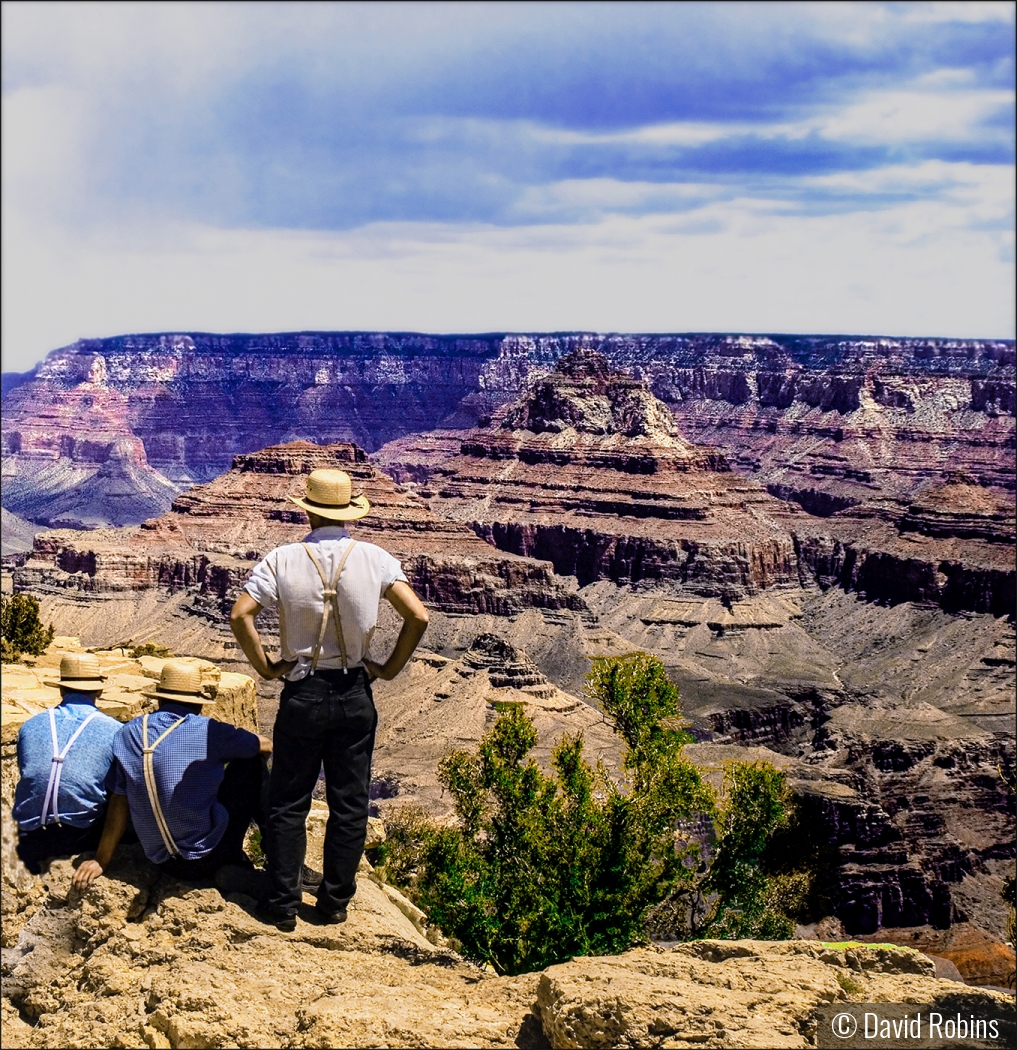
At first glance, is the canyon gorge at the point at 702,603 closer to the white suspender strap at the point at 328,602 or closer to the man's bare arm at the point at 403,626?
the man's bare arm at the point at 403,626

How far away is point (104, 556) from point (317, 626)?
112651mm

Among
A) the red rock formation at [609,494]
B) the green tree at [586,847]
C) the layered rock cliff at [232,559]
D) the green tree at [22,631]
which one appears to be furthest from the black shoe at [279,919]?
the red rock formation at [609,494]

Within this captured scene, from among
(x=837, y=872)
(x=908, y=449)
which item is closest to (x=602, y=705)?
(x=837, y=872)

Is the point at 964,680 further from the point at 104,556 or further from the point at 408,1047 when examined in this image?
the point at 408,1047

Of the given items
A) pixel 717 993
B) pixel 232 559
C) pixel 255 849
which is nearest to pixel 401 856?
pixel 255 849

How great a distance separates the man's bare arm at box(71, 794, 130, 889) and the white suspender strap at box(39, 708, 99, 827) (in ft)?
1.38

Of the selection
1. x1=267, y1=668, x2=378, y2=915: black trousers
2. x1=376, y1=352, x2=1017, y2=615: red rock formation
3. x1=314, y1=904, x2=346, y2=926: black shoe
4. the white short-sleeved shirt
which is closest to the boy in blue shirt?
x1=267, y1=668, x2=378, y2=915: black trousers

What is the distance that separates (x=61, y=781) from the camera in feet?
41.3

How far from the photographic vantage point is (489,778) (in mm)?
20844

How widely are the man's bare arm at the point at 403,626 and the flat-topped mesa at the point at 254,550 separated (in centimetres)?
10012

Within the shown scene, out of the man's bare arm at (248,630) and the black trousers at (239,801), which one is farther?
the black trousers at (239,801)

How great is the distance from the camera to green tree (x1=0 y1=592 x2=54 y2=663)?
76.6 ft

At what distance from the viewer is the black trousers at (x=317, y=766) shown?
41.2ft

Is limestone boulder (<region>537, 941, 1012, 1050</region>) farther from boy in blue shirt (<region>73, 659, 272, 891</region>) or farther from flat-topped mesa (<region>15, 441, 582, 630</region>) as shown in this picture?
flat-topped mesa (<region>15, 441, 582, 630</region>)
